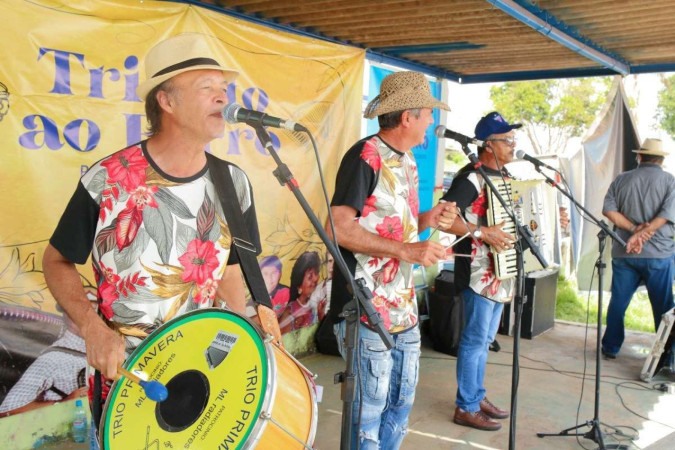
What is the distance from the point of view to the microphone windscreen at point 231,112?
1898mm

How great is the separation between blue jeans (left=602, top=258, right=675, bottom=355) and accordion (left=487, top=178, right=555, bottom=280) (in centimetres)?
182

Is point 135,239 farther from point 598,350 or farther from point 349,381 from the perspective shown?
point 598,350

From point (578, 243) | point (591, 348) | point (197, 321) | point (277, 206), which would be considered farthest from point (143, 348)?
point (578, 243)

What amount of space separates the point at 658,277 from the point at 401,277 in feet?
13.1

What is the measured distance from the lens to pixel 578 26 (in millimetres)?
5027

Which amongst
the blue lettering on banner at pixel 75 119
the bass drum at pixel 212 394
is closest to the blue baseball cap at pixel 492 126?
the blue lettering on banner at pixel 75 119

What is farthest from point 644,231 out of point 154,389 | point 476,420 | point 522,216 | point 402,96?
point 154,389

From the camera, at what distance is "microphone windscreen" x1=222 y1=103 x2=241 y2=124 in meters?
1.90

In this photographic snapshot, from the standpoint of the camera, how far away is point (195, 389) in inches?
65.1

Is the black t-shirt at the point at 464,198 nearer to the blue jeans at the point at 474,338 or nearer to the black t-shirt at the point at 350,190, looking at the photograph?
the blue jeans at the point at 474,338

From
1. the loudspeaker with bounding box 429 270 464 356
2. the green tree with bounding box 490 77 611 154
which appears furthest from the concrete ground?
the green tree with bounding box 490 77 611 154

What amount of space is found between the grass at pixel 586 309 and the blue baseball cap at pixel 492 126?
4.05 m

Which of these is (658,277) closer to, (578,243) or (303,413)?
(578,243)

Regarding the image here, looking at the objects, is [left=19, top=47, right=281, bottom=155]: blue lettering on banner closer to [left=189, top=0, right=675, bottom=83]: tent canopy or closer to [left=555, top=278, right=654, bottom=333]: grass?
[left=189, top=0, right=675, bottom=83]: tent canopy
